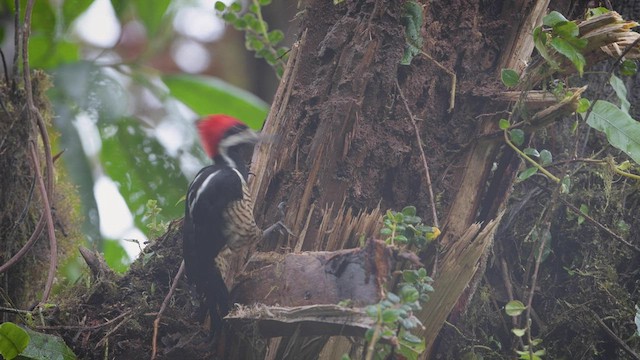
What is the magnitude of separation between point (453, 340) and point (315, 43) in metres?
1.29

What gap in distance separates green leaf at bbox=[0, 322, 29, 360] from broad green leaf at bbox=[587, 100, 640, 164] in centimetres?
212

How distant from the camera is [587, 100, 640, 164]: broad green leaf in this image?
2967mm

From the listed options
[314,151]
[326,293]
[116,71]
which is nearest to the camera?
[326,293]

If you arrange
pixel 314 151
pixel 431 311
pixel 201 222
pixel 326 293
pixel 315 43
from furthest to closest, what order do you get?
pixel 201 222 → pixel 315 43 → pixel 314 151 → pixel 431 311 → pixel 326 293

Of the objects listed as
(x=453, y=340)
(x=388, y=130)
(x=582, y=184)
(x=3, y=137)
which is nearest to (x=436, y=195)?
(x=388, y=130)

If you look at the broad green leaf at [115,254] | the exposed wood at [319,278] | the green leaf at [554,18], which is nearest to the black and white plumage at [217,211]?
the exposed wood at [319,278]

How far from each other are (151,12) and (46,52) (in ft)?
1.97

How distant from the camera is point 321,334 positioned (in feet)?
8.35

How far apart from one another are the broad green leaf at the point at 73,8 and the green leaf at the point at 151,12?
1.00 ft

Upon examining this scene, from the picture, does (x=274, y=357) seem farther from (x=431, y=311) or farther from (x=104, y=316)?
(x=104, y=316)

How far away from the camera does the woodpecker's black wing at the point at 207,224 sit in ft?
10.3

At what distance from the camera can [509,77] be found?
2.95 meters

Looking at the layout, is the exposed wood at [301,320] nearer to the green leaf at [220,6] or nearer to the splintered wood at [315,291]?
the splintered wood at [315,291]

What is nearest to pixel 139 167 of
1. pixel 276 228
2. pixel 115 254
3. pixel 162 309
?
pixel 115 254
